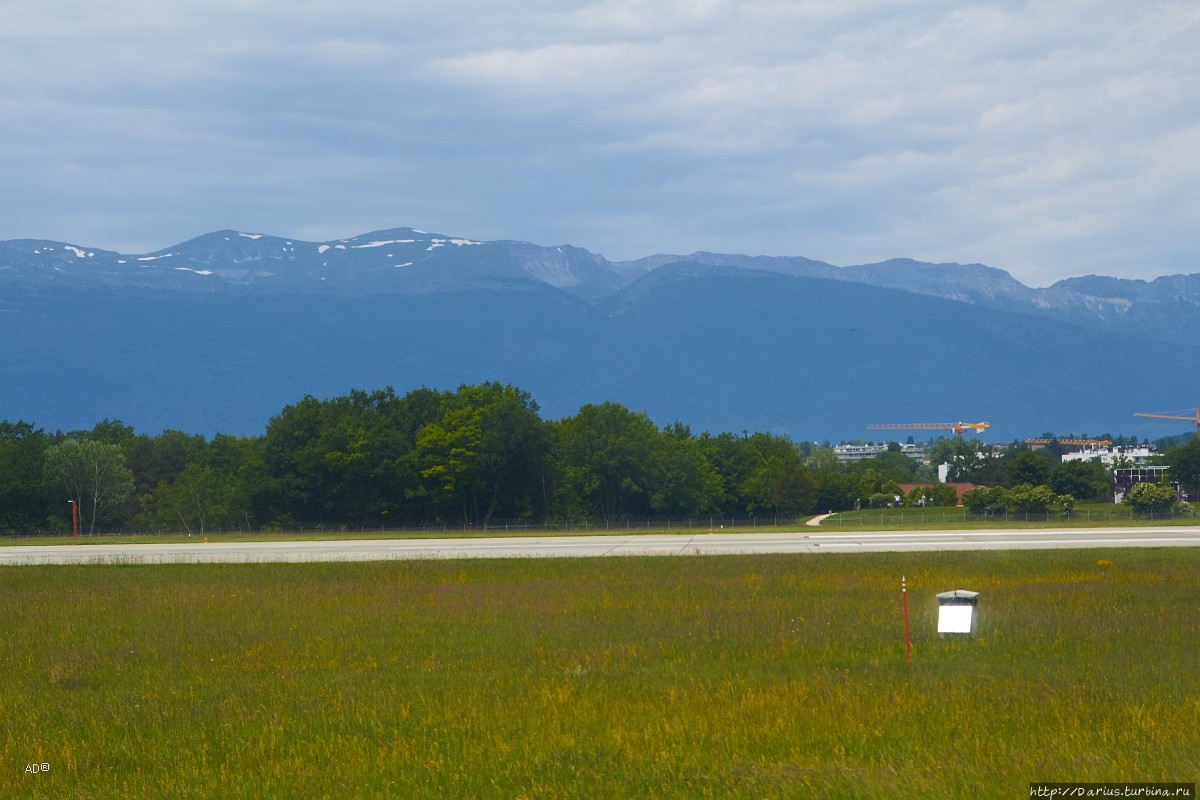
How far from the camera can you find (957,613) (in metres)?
20.1

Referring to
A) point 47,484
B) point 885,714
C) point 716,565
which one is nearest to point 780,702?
point 885,714

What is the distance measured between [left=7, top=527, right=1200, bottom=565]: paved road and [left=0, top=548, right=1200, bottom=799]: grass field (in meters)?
17.3

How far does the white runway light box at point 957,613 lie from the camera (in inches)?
789

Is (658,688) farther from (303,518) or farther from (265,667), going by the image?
(303,518)

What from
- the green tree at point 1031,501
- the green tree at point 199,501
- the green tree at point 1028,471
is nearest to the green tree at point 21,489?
the green tree at point 199,501

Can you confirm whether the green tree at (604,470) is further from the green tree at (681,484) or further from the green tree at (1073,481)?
the green tree at (1073,481)

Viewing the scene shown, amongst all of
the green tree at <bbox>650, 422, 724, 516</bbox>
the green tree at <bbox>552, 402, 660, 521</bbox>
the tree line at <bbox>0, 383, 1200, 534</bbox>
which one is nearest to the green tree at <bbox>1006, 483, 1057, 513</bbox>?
the tree line at <bbox>0, 383, 1200, 534</bbox>

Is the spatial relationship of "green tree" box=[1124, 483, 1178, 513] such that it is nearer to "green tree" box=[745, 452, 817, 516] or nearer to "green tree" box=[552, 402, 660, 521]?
"green tree" box=[745, 452, 817, 516]

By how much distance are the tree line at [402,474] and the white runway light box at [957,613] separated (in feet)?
270

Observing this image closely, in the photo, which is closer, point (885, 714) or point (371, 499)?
point (885, 714)

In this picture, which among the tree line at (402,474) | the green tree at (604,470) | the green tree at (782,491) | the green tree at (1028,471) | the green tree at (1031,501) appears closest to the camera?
the green tree at (1031,501)

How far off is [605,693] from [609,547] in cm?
3683

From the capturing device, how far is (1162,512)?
284 feet

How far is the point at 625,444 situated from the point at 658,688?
97498mm
